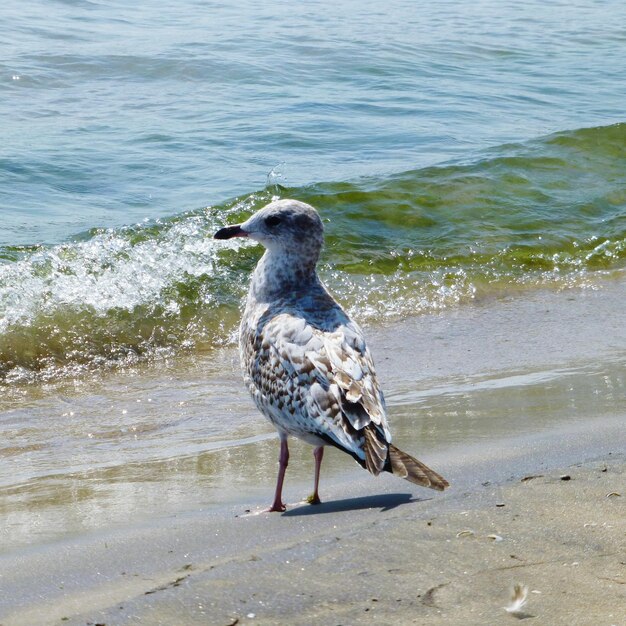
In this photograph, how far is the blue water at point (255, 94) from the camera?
11289 millimetres

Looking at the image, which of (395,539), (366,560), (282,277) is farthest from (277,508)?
(282,277)

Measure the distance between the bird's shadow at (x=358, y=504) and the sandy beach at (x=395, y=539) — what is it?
0.04ft

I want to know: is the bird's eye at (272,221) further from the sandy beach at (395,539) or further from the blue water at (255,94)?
the blue water at (255,94)

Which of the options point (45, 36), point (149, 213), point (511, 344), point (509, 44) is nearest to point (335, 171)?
point (149, 213)

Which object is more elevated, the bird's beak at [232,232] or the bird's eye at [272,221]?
the bird's eye at [272,221]

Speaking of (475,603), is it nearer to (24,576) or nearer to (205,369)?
(24,576)

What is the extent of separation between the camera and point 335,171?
463 inches

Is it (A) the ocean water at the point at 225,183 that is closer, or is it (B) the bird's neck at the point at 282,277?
(B) the bird's neck at the point at 282,277

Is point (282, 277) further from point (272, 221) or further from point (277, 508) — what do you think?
point (277, 508)

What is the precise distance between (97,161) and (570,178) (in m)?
4.96

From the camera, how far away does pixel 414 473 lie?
396 centimetres

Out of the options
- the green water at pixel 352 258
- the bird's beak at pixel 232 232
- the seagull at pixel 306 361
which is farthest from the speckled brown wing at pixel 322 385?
the green water at pixel 352 258

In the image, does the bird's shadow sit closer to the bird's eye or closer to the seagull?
the seagull

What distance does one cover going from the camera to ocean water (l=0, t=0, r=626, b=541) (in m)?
6.51
